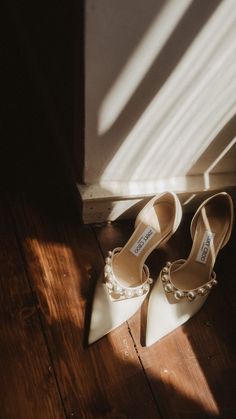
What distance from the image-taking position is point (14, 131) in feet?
3.56

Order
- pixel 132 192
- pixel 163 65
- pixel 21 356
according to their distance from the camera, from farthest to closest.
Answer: pixel 132 192 → pixel 21 356 → pixel 163 65

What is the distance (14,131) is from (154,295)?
0.63 meters

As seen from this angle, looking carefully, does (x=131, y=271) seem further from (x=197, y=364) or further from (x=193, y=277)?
(x=197, y=364)

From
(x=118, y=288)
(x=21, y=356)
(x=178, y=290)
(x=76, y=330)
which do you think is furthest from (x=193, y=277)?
(x=21, y=356)

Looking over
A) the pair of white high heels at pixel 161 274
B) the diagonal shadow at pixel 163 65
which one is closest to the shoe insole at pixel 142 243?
the pair of white high heels at pixel 161 274

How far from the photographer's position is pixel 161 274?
2.68 feet

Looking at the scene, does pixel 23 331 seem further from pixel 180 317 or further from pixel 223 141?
pixel 223 141

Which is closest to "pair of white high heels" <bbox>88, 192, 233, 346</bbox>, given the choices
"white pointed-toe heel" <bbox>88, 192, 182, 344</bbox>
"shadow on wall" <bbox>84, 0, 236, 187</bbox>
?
"white pointed-toe heel" <bbox>88, 192, 182, 344</bbox>

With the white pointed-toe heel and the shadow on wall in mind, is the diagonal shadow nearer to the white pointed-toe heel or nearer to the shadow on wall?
the shadow on wall

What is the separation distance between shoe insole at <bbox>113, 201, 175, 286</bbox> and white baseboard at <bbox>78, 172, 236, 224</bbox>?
6 cm

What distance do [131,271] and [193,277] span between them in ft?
0.47

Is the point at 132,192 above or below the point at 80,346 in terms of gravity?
above

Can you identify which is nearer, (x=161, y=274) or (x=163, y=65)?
(x=163, y=65)

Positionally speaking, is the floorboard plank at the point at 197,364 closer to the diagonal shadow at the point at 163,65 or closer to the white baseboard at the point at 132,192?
the white baseboard at the point at 132,192
